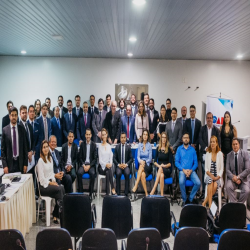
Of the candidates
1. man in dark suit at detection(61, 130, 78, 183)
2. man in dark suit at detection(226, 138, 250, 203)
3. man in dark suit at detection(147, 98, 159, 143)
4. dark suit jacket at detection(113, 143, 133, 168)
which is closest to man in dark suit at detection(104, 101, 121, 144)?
man in dark suit at detection(147, 98, 159, 143)

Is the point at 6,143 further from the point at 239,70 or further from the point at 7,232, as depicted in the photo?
the point at 239,70

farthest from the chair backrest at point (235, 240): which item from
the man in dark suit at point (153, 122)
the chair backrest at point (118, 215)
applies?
the man in dark suit at point (153, 122)

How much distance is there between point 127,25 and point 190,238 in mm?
3867

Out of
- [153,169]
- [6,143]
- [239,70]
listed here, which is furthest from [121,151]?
[239,70]

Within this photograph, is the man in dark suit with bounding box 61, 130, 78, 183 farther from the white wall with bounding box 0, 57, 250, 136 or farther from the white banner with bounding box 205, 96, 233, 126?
the white banner with bounding box 205, 96, 233, 126

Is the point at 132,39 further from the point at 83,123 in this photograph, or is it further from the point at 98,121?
the point at 83,123

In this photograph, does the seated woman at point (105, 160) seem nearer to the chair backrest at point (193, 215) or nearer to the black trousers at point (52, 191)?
the black trousers at point (52, 191)

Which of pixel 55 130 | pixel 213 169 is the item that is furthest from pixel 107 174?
pixel 55 130

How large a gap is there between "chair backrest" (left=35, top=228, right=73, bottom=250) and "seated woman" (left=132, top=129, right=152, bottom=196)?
3163 millimetres

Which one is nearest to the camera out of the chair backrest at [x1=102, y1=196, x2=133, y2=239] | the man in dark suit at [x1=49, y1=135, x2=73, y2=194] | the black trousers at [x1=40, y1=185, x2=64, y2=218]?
the chair backrest at [x1=102, y1=196, x2=133, y2=239]

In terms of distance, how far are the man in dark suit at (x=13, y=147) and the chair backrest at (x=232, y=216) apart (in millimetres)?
3528

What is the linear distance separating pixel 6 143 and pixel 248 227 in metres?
4.21

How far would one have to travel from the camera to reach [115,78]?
935 centimetres

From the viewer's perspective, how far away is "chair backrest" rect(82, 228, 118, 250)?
2.52 metres
